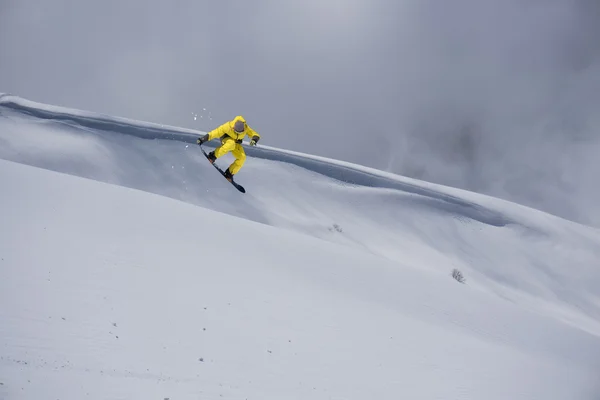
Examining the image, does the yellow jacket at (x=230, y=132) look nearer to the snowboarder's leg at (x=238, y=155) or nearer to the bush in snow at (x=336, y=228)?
the snowboarder's leg at (x=238, y=155)

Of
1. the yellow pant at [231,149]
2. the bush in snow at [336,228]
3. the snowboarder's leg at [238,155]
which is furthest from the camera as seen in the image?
the bush in snow at [336,228]

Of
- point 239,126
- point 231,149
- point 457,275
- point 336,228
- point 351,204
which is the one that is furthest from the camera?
point 351,204

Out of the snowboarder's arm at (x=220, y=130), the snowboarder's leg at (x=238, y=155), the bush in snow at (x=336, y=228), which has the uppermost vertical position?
the snowboarder's arm at (x=220, y=130)

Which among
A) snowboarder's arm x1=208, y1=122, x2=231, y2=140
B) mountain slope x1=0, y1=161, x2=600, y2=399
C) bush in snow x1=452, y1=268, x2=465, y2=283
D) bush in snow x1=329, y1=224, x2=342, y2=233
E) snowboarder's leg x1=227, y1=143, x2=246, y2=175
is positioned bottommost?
mountain slope x1=0, y1=161, x2=600, y2=399

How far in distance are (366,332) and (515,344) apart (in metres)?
3.99

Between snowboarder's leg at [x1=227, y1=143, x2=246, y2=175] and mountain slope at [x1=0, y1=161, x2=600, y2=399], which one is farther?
snowboarder's leg at [x1=227, y1=143, x2=246, y2=175]

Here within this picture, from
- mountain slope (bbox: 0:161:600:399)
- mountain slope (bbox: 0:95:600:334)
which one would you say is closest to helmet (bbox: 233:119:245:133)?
mountain slope (bbox: 0:161:600:399)

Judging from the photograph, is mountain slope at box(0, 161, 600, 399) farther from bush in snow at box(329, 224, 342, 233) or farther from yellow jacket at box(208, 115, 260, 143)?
bush in snow at box(329, 224, 342, 233)

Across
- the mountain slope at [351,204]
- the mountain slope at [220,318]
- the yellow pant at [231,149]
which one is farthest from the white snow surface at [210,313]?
the yellow pant at [231,149]

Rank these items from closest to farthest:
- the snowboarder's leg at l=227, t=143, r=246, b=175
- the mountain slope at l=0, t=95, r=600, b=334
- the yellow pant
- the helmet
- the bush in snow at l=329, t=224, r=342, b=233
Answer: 1. the helmet
2. the yellow pant
3. the snowboarder's leg at l=227, t=143, r=246, b=175
4. the mountain slope at l=0, t=95, r=600, b=334
5. the bush in snow at l=329, t=224, r=342, b=233

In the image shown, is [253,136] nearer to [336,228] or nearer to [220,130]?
[220,130]

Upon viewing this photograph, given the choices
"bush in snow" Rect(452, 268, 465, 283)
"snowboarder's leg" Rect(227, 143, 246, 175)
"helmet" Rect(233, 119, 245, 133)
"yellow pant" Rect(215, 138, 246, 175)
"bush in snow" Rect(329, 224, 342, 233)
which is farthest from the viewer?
"bush in snow" Rect(329, 224, 342, 233)

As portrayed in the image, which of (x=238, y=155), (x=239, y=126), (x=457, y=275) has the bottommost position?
(x=457, y=275)

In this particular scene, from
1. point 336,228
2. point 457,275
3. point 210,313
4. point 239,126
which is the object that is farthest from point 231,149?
point 457,275
